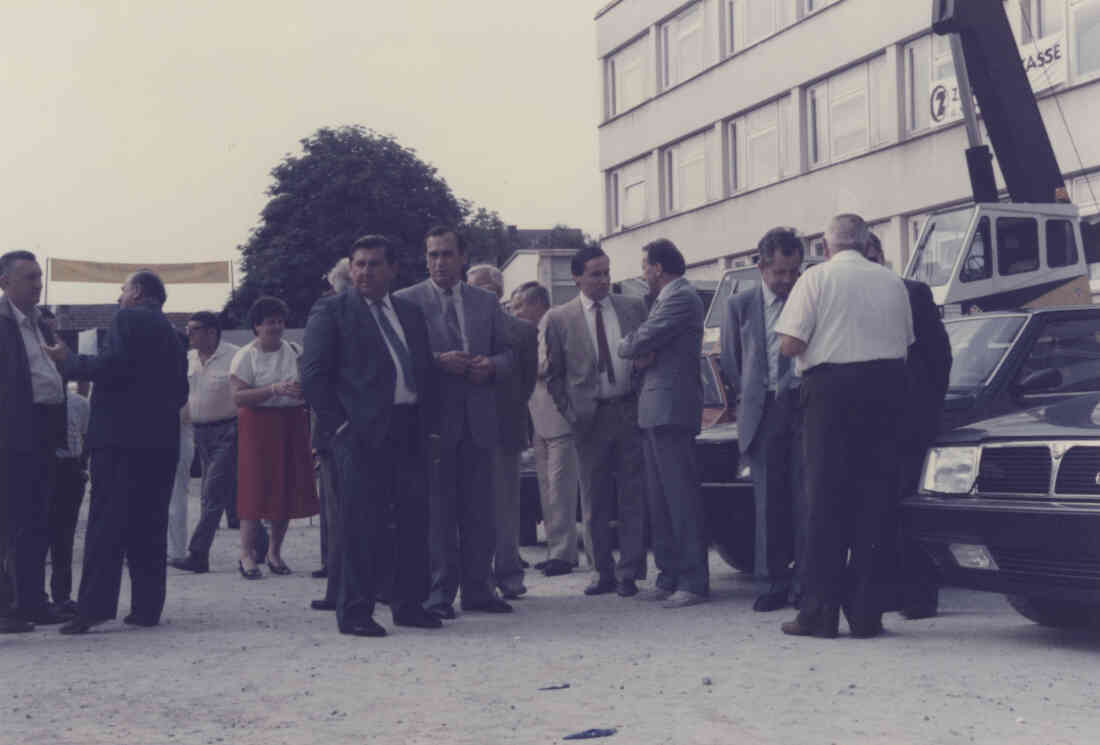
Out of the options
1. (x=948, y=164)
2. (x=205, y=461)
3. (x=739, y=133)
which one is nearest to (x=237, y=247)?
(x=739, y=133)


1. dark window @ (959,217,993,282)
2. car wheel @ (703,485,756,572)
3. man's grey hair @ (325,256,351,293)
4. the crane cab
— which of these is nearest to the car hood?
car wheel @ (703,485,756,572)

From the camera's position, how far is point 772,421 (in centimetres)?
916

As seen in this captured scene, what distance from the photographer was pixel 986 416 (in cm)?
873

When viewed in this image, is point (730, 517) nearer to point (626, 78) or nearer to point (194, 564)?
point (194, 564)

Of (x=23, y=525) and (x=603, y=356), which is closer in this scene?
(x=23, y=525)

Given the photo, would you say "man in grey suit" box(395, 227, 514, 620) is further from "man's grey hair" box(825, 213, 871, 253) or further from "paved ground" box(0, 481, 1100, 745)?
"man's grey hair" box(825, 213, 871, 253)

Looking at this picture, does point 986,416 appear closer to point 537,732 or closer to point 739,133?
point 537,732

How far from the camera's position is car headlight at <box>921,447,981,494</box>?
761cm

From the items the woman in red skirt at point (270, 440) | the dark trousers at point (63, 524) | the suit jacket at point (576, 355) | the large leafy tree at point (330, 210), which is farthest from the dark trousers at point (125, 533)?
the large leafy tree at point (330, 210)

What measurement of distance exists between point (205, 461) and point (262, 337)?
124 cm

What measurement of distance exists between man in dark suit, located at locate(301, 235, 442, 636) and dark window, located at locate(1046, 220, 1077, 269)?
13.3 m

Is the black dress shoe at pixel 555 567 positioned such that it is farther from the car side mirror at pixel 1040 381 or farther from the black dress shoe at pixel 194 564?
the car side mirror at pixel 1040 381

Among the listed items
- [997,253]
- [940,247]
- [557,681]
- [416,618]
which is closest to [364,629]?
[416,618]

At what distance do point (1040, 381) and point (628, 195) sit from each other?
143ft
